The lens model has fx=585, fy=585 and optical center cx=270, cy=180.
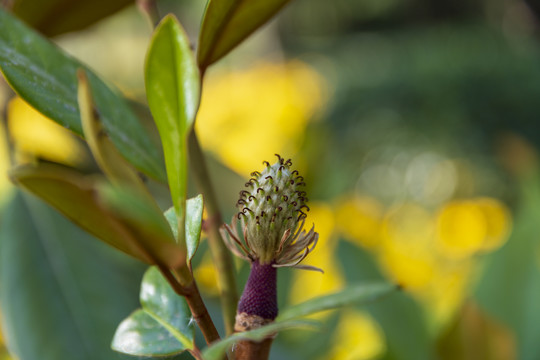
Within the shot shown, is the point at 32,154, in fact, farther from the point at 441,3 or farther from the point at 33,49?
the point at 441,3

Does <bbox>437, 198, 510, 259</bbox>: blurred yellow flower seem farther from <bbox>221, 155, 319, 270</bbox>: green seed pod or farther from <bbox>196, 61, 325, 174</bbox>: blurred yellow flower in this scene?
<bbox>221, 155, 319, 270</bbox>: green seed pod

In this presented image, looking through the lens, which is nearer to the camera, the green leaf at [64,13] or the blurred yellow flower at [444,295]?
the green leaf at [64,13]

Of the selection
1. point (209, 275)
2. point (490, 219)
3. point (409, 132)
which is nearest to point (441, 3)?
point (409, 132)

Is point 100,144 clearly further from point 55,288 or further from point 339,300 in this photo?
point 55,288

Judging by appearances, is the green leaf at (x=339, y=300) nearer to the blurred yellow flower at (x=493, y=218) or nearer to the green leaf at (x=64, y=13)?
the green leaf at (x=64, y=13)

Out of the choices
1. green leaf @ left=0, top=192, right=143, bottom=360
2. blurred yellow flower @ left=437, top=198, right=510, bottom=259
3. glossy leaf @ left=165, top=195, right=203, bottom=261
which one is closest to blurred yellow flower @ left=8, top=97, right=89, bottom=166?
green leaf @ left=0, top=192, right=143, bottom=360

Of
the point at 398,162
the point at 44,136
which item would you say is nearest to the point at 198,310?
the point at 44,136

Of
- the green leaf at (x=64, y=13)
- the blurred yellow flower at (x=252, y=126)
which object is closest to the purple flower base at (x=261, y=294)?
the green leaf at (x=64, y=13)
